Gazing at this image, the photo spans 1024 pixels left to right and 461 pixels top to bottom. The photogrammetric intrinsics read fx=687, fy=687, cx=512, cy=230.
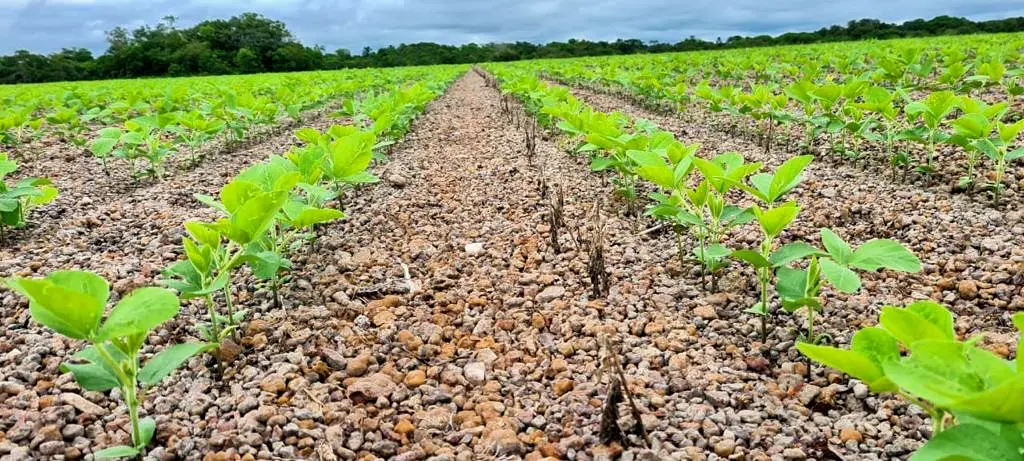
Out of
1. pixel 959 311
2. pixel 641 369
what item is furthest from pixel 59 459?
pixel 959 311

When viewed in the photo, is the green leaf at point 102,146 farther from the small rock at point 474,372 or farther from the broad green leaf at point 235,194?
the small rock at point 474,372

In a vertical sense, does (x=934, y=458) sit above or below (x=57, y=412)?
above

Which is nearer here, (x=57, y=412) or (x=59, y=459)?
(x=59, y=459)

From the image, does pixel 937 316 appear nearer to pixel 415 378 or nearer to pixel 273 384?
pixel 415 378

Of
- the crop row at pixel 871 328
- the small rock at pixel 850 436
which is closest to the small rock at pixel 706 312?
the crop row at pixel 871 328

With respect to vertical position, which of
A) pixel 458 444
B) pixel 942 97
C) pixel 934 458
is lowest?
pixel 458 444

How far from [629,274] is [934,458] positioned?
6.81ft

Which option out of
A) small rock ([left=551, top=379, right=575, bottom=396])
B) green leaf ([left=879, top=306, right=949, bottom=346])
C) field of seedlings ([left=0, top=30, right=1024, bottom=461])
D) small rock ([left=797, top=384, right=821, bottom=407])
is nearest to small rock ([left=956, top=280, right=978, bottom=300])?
field of seedlings ([left=0, top=30, right=1024, bottom=461])

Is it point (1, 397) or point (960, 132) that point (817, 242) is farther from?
point (1, 397)

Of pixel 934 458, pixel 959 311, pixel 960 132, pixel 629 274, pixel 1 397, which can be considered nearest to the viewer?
pixel 934 458

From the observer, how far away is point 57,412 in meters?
1.94

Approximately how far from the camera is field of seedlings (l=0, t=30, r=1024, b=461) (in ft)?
5.61

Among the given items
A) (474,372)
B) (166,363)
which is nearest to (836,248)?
(474,372)

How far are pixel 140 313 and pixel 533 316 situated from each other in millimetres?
1508
